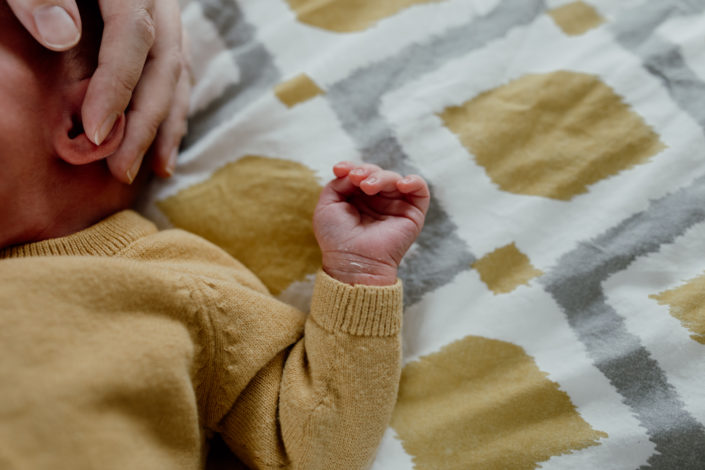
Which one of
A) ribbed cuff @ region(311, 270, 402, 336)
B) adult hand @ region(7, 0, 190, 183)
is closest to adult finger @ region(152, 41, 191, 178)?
adult hand @ region(7, 0, 190, 183)

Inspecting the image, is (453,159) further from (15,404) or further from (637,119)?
(15,404)

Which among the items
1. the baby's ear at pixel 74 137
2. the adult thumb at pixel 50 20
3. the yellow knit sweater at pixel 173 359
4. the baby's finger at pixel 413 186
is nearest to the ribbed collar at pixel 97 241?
the yellow knit sweater at pixel 173 359

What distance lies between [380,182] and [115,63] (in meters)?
0.39

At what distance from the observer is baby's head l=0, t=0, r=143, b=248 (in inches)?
28.1

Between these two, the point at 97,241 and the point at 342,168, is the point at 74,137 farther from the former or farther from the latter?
the point at 342,168

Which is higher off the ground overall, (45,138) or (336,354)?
(45,138)

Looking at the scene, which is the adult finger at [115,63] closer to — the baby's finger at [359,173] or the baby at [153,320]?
the baby at [153,320]

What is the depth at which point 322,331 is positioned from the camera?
2.65 feet

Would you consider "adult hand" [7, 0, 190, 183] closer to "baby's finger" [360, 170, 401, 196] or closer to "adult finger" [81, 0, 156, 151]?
"adult finger" [81, 0, 156, 151]

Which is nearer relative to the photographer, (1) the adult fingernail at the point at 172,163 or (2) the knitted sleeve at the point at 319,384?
(2) the knitted sleeve at the point at 319,384

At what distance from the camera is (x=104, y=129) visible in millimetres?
739

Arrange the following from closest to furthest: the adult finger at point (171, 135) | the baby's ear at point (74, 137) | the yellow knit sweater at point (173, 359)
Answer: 1. the yellow knit sweater at point (173, 359)
2. the baby's ear at point (74, 137)
3. the adult finger at point (171, 135)

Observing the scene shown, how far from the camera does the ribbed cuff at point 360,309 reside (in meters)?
0.79

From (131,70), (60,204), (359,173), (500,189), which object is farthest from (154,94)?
(500,189)
